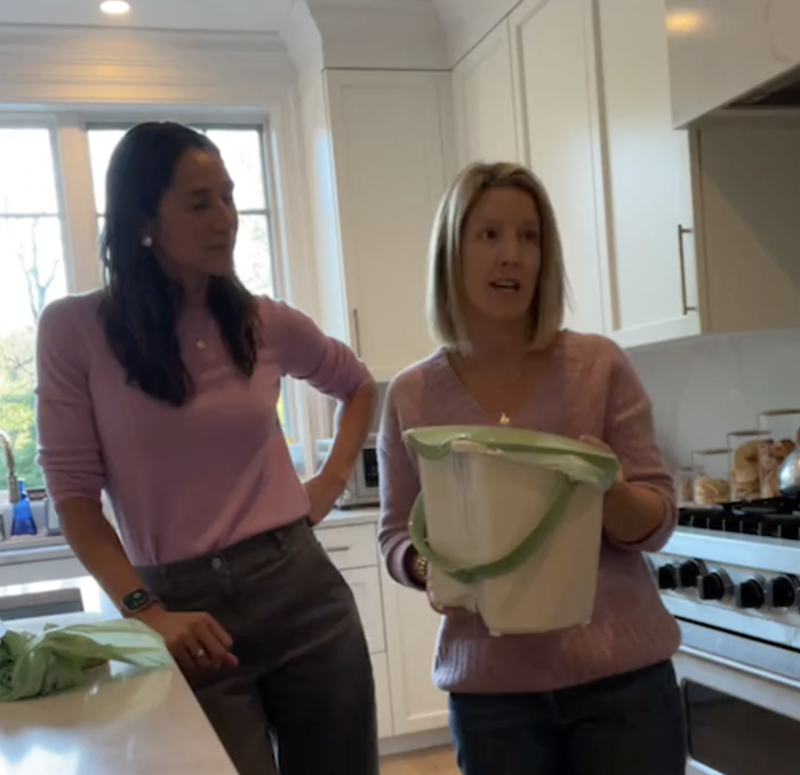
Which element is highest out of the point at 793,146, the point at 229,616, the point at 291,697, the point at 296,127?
the point at 296,127

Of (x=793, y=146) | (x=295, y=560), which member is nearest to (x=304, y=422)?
(x=793, y=146)

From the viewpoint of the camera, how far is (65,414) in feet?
3.85

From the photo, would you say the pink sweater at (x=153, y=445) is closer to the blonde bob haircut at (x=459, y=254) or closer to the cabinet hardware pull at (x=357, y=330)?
the blonde bob haircut at (x=459, y=254)

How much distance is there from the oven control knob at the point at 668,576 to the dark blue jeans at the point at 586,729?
0.85 metres

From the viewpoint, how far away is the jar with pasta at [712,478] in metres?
2.34

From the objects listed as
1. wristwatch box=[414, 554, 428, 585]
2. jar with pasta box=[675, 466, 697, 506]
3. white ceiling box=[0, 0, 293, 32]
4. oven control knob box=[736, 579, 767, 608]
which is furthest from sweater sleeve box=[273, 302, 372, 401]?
white ceiling box=[0, 0, 293, 32]

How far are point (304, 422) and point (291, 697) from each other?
7.59ft

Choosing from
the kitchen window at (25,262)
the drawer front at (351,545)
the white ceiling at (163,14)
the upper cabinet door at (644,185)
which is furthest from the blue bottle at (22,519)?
the upper cabinet door at (644,185)

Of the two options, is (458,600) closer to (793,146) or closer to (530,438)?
(530,438)

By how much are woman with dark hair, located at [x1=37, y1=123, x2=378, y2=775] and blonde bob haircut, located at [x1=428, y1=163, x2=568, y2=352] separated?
274 mm

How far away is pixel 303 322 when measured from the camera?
1.41m

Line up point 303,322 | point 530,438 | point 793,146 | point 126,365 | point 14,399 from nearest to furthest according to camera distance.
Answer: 1. point 530,438
2. point 126,365
3. point 303,322
4. point 793,146
5. point 14,399

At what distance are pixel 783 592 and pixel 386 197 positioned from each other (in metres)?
1.99

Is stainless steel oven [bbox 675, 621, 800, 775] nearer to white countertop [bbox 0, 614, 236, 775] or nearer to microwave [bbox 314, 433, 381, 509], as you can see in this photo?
white countertop [bbox 0, 614, 236, 775]
